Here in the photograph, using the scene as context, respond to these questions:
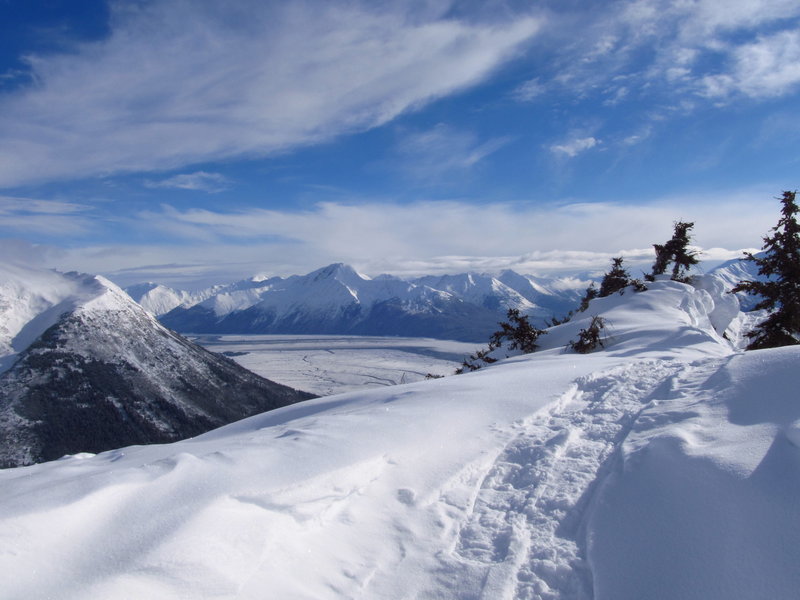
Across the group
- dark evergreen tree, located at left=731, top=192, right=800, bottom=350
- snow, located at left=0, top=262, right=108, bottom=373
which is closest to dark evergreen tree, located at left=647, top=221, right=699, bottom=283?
dark evergreen tree, located at left=731, top=192, right=800, bottom=350

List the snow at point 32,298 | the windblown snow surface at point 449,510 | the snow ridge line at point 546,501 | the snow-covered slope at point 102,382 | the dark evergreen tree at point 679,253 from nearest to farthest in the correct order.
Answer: the windblown snow surface at point 449,510 → the snow ridge line at point 546,501 → the dark evergreen tree at point 679,253 → the snow-covered slope at point 102,382 → the snow at point 32,298

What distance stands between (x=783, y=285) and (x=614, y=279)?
1315cm

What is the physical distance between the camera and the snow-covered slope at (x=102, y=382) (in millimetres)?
95188

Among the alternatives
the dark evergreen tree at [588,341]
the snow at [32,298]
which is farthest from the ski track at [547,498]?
the snow at [32,298]

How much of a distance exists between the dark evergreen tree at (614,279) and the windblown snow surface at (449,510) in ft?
79.2

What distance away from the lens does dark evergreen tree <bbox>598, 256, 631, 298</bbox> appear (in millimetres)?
31219

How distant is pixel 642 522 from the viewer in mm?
5004

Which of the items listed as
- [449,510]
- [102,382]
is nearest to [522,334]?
[449,510]

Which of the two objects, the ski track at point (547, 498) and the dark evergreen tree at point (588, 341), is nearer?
the ski track at point (547, 498)

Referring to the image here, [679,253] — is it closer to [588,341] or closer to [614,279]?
[614,279]

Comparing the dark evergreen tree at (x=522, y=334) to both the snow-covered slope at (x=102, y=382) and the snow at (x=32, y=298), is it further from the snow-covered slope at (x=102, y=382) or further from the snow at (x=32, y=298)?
the snow at (x=32, y=298)

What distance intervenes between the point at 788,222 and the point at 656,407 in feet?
53.7

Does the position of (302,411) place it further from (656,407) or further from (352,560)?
(656,407)

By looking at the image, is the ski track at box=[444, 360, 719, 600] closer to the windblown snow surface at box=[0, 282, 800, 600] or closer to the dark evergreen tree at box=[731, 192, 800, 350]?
the windblown snow surface at box=[0, 282, 800, 600]
